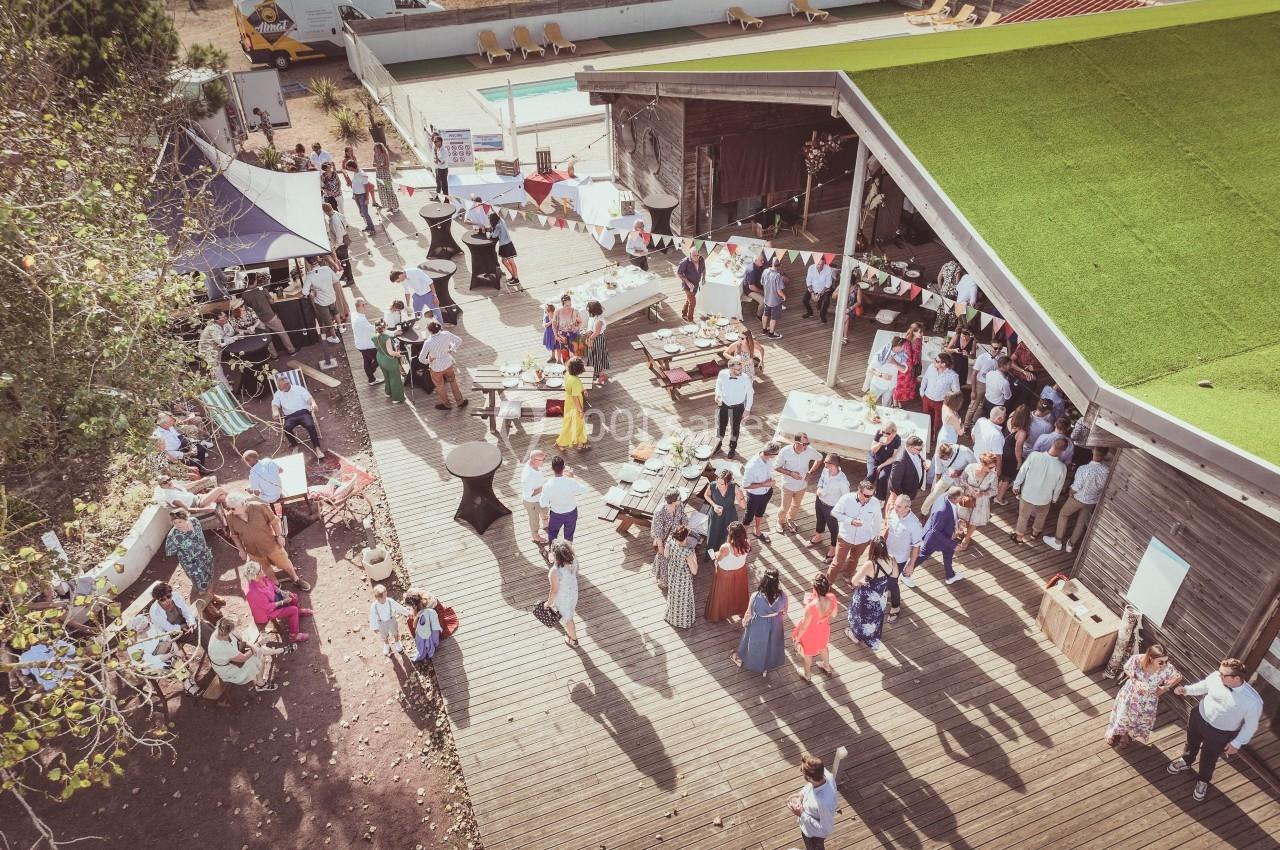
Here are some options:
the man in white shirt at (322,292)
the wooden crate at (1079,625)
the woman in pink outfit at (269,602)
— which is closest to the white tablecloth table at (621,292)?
the man in white shirt at (322,292)

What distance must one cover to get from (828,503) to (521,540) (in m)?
3.94

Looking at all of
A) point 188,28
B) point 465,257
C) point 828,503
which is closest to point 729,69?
point 465,257

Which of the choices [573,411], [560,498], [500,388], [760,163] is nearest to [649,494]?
[560,498]

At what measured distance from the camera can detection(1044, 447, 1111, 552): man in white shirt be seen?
937 centimetres

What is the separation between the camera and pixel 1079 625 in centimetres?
880

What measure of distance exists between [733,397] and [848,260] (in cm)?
304

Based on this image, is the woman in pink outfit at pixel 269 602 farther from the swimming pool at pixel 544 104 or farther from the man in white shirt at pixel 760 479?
the swimming pool at pixel 544 104

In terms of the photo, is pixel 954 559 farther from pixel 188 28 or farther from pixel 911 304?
pixel 188 28

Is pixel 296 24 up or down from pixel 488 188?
up

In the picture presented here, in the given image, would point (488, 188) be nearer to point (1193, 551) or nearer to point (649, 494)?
point (649, 494)

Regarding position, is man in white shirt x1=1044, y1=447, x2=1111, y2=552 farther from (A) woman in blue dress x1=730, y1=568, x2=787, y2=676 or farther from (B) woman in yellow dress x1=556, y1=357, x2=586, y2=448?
(B) woman in yellow dress x1=556, y1=357, x2=586, y2=448

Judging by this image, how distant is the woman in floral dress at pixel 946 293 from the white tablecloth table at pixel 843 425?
2.97 metres

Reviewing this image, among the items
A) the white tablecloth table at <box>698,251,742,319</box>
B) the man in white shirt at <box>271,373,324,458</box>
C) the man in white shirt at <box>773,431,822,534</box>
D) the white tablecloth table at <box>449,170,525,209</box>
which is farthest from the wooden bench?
the man in white shirt at <box>773,431,822,534</box>

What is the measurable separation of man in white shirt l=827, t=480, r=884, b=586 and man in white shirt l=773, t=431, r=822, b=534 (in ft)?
2.54
